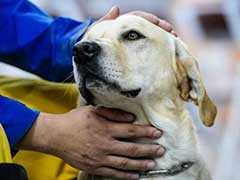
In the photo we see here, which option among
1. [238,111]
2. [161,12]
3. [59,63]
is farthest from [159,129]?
[161,12]

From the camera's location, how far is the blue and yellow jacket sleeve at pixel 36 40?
2.06 meters

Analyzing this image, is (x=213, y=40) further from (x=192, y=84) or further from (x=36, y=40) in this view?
(x=192, y=84)

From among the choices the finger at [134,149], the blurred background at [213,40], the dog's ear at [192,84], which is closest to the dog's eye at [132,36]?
the dog's ear at [192,84]

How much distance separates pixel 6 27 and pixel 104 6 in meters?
2.60

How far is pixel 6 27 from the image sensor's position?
206 cm

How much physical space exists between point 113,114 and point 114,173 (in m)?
0.13

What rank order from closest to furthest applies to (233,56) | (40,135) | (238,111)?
(40,135)
(238,111)
(233,56)

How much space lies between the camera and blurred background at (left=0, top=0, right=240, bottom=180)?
142 inches

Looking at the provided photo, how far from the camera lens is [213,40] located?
4.71m

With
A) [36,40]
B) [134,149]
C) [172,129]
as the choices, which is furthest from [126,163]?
[36,40]

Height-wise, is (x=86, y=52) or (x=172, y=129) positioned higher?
(x=86, y=52)

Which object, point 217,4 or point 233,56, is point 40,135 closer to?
point 233,56

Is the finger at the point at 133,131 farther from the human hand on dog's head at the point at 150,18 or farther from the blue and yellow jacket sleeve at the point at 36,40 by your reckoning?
the blue and yellow jacket sleeve at the point at 36,40

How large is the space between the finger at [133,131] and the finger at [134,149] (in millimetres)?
19
